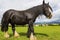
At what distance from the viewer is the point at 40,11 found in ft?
43.8

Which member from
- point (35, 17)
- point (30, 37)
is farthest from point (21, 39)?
point (35, 17)

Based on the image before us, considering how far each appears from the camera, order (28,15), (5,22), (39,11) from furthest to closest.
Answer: (5,22)
(39,11)
(28,15)

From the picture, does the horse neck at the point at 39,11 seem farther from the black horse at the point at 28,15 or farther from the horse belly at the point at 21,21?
the horse belly at the point at 21,21

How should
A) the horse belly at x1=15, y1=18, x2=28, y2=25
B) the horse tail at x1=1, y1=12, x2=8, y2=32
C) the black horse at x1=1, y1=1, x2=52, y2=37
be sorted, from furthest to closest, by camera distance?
the horse tail at x1=1, y1=12, x2=8, y2=32 < the horse belly at x1=15, y1=18, x2=28, y2=25 < the black horse at x1=1, y1=1, x2=52, y2=37

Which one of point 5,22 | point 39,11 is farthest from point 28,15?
point 5,22

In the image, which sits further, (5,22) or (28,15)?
(5,22)

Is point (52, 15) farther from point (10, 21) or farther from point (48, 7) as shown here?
point (10, 21)

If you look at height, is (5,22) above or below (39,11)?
below

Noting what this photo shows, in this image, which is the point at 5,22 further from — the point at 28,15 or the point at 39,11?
the point at 39,11

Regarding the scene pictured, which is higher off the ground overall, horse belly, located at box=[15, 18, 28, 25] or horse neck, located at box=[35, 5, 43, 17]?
horse neck, located at box=[35, 5, 43, 17]

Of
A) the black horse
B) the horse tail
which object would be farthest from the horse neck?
the horse tail

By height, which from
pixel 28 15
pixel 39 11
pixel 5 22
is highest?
pixel 39 11

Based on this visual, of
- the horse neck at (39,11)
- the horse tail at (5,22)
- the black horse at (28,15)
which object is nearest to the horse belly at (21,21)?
the black horse at (28,15)

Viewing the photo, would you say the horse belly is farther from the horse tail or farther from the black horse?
the horse tail
